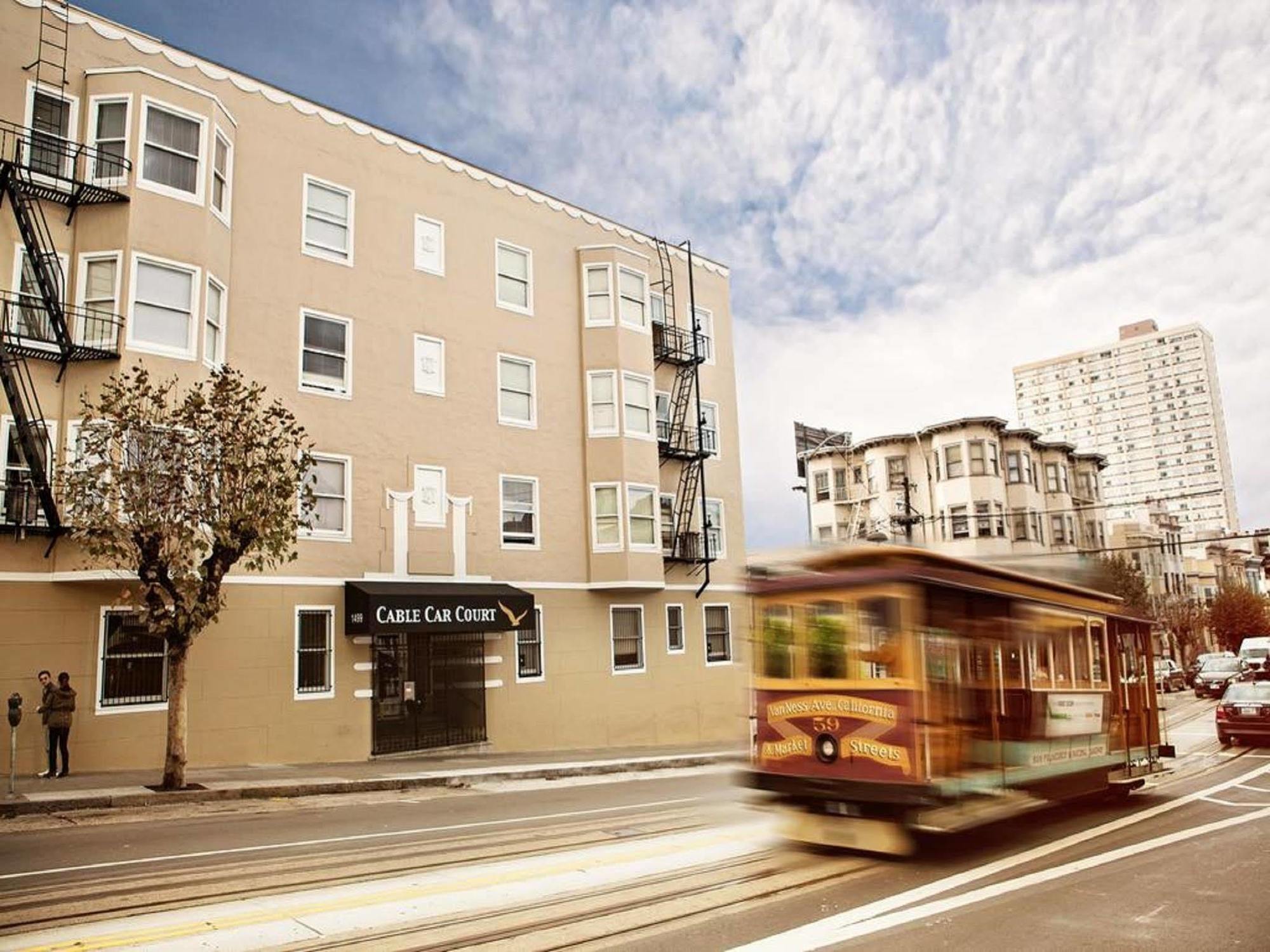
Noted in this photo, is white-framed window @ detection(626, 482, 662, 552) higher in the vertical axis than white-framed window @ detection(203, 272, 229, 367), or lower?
lower

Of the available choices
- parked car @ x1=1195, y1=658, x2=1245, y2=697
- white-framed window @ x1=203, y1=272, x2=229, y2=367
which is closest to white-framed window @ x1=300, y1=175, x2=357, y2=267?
white-framed window @ x1=203, y1=272, x2=229, y2=367

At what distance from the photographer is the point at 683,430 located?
29.2 m

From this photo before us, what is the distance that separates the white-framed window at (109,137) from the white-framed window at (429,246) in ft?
23.0

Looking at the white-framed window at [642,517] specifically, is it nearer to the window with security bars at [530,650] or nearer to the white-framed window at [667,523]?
the white-framed window at [667,523]

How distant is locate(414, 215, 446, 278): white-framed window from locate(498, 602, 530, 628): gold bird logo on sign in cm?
861

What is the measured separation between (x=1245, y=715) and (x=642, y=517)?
15153 mm

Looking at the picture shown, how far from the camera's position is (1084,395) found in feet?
611

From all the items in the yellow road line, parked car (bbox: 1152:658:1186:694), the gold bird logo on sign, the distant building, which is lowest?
parked car (bbox: 1152:658:1186:694)

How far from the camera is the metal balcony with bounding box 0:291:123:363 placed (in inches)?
659

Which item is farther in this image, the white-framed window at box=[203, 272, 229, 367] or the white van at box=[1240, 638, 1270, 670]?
the white van at box=[1240, 638, 1270, 670]

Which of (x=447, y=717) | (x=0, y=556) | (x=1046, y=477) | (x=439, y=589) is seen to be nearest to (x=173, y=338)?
(x=0, y=556)

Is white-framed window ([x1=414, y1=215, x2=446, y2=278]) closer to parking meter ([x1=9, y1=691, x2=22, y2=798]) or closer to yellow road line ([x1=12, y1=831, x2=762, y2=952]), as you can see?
parking meter ([x1=9, y1=691, x2=22, y2=798])

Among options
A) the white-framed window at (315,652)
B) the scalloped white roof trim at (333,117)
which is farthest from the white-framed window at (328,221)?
the white-framed window at (315,652)

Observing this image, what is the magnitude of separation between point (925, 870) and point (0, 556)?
15964 mm
